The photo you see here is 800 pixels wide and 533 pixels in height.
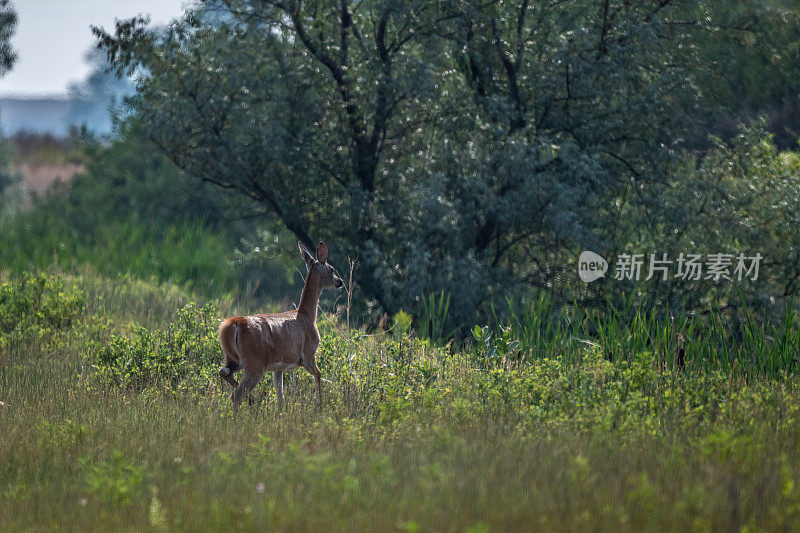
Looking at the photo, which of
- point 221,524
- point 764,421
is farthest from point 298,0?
point 221,524

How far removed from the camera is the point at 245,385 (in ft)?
26.3

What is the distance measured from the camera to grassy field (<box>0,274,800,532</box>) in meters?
5.44

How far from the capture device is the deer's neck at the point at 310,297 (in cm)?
886

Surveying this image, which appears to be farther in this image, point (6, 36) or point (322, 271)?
point (6, 36)

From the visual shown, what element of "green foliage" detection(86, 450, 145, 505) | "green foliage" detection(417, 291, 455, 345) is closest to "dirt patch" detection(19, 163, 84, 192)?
"green foliage" detection(417, 291, 455, 345)

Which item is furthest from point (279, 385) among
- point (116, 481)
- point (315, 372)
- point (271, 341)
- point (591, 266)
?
point (591, 266)

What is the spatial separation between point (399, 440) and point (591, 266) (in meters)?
7.42

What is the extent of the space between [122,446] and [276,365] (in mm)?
1586

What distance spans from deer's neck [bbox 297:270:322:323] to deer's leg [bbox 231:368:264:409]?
3.34 feet

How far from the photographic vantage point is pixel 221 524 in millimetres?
5238

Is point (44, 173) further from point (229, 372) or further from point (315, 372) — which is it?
point (229, 372)

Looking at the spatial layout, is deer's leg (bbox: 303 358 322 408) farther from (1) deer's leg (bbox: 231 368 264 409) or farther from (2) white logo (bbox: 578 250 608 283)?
(2) white logo (bbox: 578 250 608 283)

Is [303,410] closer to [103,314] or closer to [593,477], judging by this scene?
[593,477]

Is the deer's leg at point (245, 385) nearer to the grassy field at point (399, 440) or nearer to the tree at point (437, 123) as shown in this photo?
the grassy field at point (399, 440)
